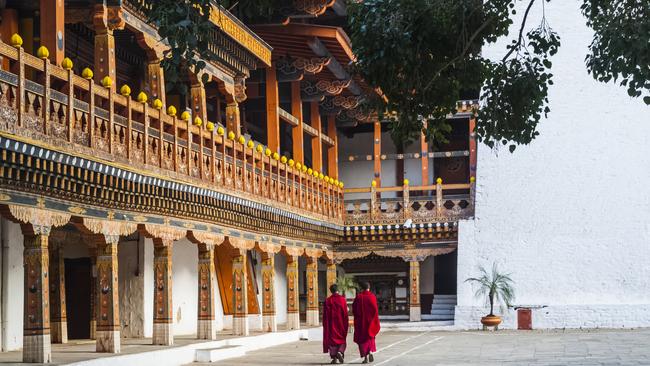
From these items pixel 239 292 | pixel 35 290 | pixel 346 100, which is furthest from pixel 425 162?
pixel 35 290

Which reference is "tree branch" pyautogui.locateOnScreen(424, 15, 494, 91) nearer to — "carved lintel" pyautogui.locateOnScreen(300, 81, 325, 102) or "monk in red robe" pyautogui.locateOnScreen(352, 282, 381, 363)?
"monk in red robe" pyautogui.locateOnScreen(352, 282, 381, 363)

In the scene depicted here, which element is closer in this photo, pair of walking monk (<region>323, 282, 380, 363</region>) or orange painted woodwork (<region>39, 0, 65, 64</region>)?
orange painted woodwork (<region>39, 0, 65, 64</region>)

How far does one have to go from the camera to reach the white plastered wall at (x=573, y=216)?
24922 mm

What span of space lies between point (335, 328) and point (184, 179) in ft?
9.59

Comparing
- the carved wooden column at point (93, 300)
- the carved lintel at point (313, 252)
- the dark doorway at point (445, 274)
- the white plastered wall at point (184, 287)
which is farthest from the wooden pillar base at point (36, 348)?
the dark doorway at point (445, 274)

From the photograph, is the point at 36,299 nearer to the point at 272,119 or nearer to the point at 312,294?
the point at 272,119

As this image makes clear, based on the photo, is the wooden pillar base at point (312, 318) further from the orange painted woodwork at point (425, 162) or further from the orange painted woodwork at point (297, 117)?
the orange painted woodwork at point (425, 162)

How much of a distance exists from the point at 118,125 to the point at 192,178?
2349mm

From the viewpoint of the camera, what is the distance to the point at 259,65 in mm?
18812

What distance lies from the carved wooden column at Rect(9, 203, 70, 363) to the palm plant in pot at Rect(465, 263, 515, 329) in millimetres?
14416

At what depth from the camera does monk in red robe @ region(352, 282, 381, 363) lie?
14.8 metres

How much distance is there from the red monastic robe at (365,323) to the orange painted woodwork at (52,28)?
565 centimetres

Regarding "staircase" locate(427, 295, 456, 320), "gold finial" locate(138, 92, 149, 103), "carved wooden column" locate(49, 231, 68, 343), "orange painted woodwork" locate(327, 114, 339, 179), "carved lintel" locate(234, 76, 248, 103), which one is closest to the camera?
"gold finial" locate(138, 92, 149, 103)

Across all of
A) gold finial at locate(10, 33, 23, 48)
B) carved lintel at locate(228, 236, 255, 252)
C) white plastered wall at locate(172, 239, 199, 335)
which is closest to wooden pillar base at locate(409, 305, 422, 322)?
white plastered wall at locate(172, 239, 199, 335)
